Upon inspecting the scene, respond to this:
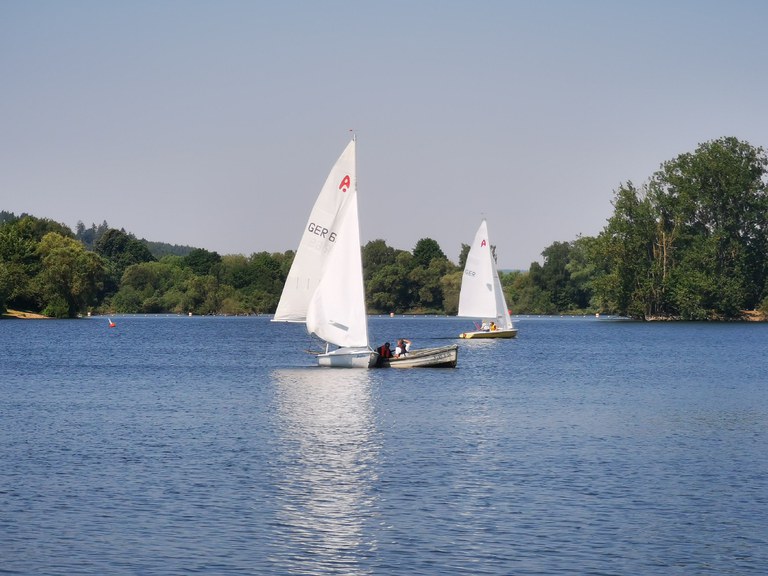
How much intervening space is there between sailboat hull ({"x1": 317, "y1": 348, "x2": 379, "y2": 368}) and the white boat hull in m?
3.50

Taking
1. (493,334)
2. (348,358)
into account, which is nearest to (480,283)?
(493,334)

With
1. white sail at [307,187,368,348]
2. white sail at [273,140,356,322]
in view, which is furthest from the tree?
white sail at [307,187,368,348]

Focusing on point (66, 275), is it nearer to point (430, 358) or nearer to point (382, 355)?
point (430, 358)

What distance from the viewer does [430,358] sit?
82875 mm

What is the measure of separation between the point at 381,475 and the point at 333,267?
115 ft

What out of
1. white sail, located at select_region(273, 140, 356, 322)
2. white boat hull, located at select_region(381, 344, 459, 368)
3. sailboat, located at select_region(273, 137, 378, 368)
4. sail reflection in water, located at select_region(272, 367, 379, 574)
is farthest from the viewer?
white boat hull, located at select_region(381, 344, 459, 368)

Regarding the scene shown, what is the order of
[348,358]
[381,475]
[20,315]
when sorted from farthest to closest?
[20,315] < [348,358] < [381,475]

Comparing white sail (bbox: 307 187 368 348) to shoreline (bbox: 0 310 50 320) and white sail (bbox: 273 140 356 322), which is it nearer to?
white sail (bbox: 273 140 356 322)

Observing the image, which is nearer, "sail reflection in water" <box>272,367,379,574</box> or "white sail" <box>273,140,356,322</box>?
"sail reflection in water" <box>272,367,379,574</box>

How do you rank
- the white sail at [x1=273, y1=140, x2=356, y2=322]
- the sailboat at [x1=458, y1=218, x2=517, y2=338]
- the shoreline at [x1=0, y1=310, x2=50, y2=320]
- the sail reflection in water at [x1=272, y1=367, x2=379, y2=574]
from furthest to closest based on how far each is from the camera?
the shoreline at [x1=0, y1=310, x2=50, y2=320]
the sailboat at [x1=458, y1=218, x2=517, y2=338]
the white sail at [x1=273, y1=140, x2=356, y2=322]
the sail reflection in water at [x1=272, y1=367, x2=379, y2=574]

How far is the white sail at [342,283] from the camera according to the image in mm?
71188

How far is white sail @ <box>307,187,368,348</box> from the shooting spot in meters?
71.2

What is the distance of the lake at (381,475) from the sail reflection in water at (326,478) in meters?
0.11

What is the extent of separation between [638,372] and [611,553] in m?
62.1
